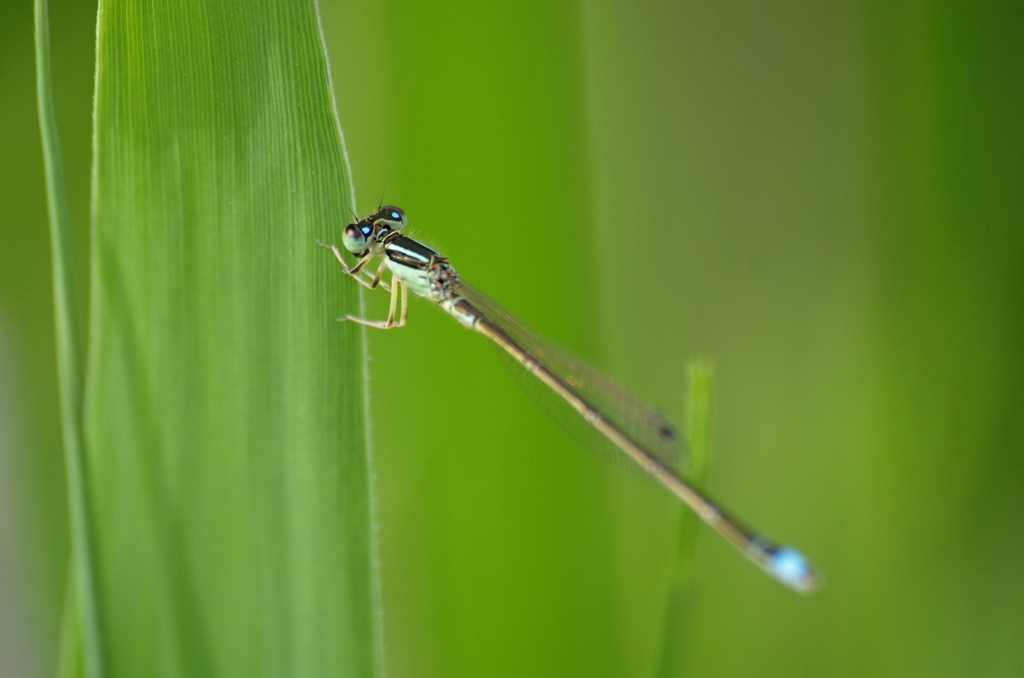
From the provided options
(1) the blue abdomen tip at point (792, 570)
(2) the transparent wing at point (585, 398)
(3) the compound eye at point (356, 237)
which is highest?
(3) the compound eye at point (356, 237)

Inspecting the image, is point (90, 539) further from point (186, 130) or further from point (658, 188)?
point (658, 188)

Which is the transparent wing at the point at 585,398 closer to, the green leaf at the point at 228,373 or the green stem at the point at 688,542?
the green stem at the point at 688,542

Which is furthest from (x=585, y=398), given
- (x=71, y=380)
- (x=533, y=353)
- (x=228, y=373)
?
(x=71, y=380)

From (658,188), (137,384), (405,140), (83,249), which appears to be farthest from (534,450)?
(658,188)

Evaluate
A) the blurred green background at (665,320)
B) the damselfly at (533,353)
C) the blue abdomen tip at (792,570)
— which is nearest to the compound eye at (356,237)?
the damselfly at (533,353)

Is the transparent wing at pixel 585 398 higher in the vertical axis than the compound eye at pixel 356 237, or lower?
lower

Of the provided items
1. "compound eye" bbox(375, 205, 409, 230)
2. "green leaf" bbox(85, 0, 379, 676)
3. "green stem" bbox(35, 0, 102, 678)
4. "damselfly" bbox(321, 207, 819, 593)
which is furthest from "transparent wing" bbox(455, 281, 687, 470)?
"green stem" bbox(35, 0, 102, 678)
